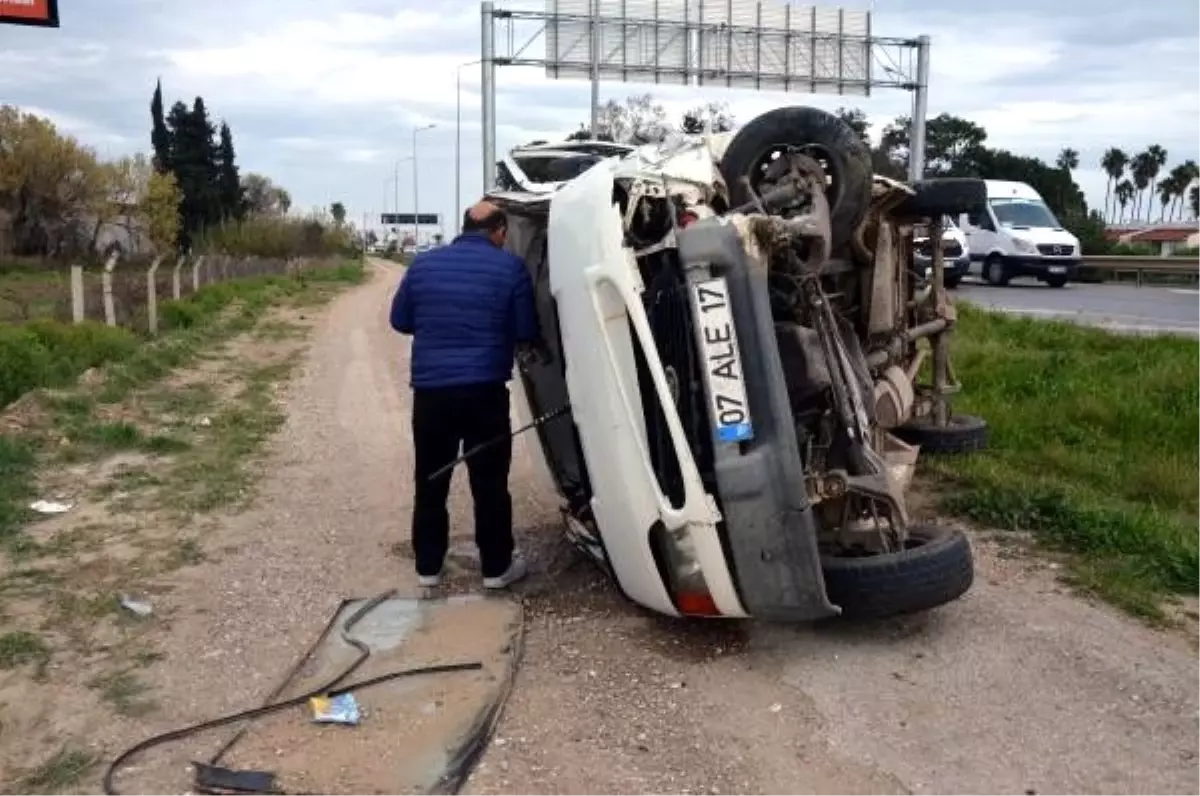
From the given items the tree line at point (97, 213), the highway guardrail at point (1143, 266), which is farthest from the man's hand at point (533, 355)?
the tree line at point (97, 213)

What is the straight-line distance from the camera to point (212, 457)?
9195 millimetres

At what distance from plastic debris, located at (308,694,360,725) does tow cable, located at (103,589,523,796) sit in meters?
0.04

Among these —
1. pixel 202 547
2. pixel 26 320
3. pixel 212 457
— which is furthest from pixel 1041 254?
pixel 202 547

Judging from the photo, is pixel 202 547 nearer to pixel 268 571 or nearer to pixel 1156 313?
pixel 268 571

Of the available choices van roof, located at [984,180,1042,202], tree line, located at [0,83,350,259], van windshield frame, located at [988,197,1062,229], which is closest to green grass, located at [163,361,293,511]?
van windshield frame, located at [988,197,1062,229]

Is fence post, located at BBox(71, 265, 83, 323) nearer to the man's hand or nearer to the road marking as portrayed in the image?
the man's hand

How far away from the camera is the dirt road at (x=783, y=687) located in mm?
3844

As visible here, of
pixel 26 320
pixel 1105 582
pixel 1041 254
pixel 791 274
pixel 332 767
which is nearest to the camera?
pixel 332 767

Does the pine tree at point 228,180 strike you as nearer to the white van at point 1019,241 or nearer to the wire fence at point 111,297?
the wire fence at point 111,297

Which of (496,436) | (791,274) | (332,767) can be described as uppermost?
(791,274)

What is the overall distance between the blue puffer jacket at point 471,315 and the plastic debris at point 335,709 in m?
1.55

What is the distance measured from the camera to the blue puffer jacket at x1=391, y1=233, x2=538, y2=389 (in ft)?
17.8

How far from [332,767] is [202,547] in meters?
3.01

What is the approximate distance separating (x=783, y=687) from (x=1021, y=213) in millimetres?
25885
